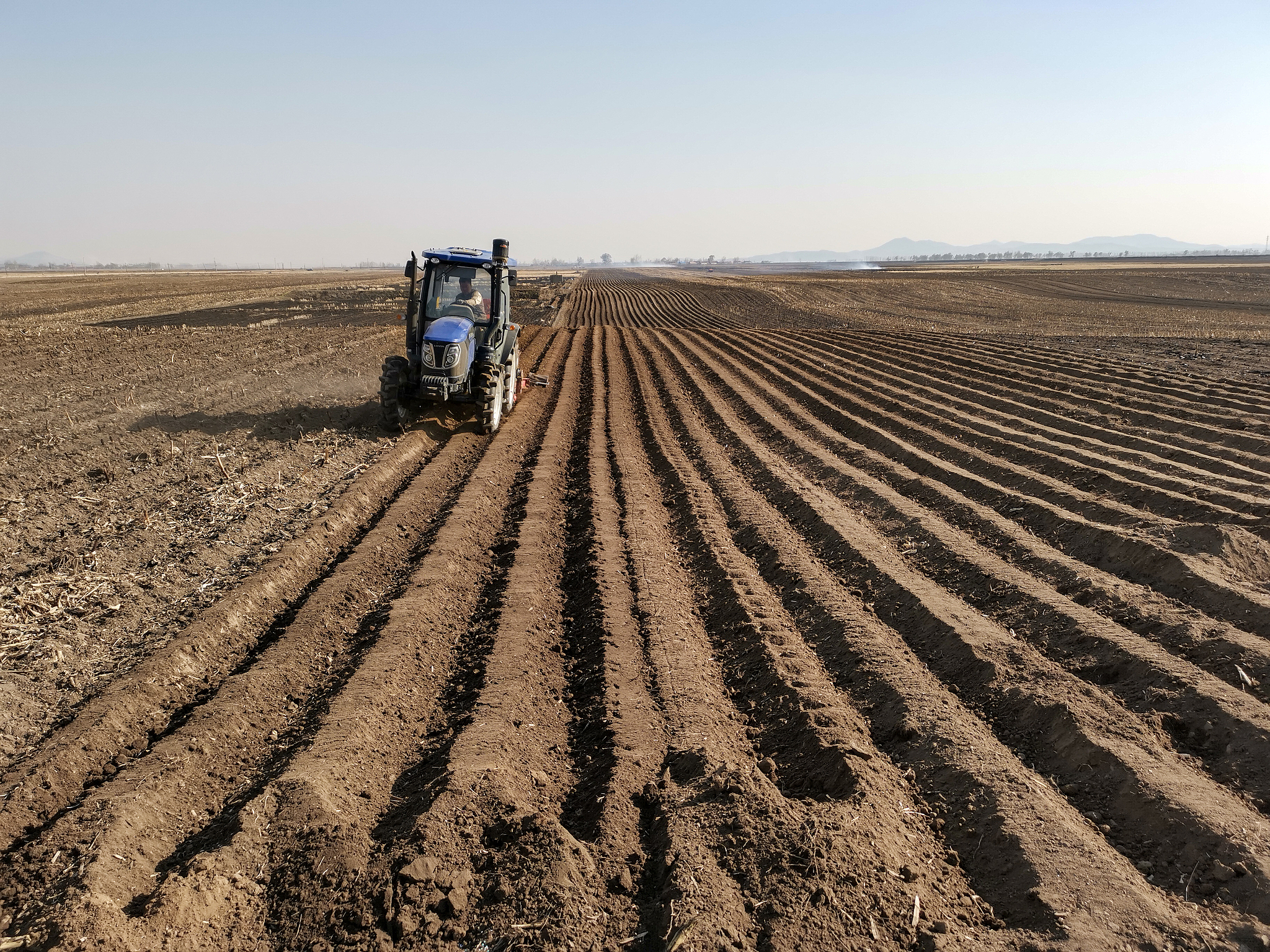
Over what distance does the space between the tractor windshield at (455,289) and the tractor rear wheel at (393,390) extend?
75cm

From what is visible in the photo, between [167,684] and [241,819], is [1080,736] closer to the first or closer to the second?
[241,819]

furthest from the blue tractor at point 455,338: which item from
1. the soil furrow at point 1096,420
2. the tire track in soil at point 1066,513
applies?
the soil furrow at point 1096,420

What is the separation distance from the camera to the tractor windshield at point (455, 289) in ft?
33.4

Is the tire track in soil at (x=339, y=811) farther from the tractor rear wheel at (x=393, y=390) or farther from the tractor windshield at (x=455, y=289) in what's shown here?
the tractor windshield at (x=455, y=289)

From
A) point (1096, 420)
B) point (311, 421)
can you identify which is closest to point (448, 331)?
point (311, 421)

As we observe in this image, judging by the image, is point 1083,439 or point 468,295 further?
point 468,295

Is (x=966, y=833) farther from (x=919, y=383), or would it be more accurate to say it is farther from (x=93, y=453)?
(x=919, y=383)

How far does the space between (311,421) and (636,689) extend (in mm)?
7799

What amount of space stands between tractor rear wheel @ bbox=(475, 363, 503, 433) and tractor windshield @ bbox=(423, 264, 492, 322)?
917 mm

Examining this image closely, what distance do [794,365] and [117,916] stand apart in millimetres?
15104

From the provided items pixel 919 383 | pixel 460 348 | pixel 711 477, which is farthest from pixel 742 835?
pixel 919 383

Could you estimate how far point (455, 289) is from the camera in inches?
405

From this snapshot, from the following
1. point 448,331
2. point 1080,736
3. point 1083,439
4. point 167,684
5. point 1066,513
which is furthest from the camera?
point 448,331

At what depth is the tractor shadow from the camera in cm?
954
